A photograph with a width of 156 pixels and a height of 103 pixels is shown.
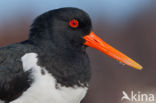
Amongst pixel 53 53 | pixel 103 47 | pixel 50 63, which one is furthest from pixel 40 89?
pixel 103 47

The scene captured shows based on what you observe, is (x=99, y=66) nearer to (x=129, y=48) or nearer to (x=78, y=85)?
(x=129, y=48)

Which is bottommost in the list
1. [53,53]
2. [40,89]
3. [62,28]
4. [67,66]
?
[40,89]

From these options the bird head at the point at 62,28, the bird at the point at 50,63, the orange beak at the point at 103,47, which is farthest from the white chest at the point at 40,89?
the orange beak at the point at 103,47

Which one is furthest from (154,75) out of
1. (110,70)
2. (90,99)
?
(90,99)

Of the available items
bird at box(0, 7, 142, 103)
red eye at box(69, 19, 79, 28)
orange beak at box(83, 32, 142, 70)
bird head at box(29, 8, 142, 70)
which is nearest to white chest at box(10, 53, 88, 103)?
bird at box(0, 7, 142, 103)

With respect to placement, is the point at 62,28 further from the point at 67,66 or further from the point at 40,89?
the point at 40,89

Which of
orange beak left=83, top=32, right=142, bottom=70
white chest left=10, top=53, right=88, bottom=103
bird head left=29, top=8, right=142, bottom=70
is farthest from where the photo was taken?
orange beak left=83, top=32, right=142, bottom=70

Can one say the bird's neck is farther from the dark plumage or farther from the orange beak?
the orange beak
